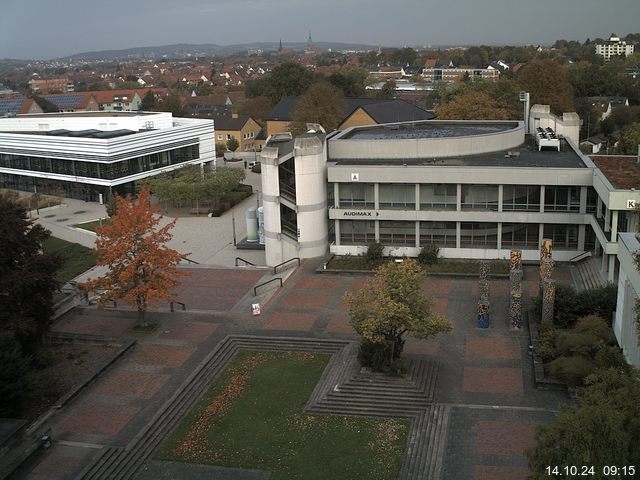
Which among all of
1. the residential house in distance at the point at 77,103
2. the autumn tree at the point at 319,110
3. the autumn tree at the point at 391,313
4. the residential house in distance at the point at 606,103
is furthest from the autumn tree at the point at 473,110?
the residential house in distance at the point at 77,103

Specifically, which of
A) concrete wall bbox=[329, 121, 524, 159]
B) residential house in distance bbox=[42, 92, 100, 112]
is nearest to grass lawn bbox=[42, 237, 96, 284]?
concrete wall bbox=[329, 121, 524, 159]

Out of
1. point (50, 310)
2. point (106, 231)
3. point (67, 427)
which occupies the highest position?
point (106, 231)

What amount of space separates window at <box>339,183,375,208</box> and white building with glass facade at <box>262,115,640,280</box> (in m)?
0.06

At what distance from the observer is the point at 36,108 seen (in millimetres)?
123125

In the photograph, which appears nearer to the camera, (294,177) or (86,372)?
(86,372)

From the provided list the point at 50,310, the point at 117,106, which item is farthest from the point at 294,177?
the point at 117,106

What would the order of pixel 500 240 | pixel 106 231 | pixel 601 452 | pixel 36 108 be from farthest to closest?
pixel 36 108, pixel 500 240, pixel 106 231, pixel 601 452

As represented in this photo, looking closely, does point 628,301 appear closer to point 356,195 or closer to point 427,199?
point 427,199

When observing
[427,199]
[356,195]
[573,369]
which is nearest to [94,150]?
[356,195]

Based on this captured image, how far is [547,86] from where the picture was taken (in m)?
76.4

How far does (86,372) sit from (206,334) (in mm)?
5365

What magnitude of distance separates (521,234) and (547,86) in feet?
143

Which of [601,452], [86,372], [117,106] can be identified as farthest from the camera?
[117,106]

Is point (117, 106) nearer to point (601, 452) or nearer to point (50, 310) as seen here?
point (50, 310)
